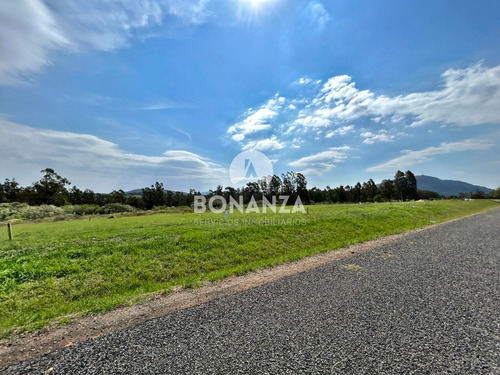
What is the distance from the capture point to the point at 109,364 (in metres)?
3.69

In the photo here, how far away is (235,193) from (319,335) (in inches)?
4517

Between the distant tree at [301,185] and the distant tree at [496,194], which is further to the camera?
the distant tree at [496,194]

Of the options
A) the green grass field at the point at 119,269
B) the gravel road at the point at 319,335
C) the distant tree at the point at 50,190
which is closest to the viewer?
the gravel road at the point at 319,335

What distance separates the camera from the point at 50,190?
321 ft

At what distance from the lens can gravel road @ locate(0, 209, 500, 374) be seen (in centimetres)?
353

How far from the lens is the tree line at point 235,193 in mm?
97562

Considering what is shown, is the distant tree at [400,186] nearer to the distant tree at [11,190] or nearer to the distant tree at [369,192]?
the distant tree at [369,192]

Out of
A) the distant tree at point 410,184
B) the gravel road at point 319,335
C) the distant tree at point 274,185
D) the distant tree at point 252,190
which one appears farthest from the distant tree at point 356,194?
the gravel road at point 319,335

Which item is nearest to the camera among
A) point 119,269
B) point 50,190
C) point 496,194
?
point 119,269

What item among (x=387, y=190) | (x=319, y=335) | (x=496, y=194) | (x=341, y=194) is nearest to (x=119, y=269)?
(x=319, y=335)

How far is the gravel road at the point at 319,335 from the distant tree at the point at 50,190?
119 metres

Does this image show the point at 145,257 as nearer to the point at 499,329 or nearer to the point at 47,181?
the point at 499,329

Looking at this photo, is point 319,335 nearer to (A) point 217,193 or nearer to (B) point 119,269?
(B) point 119,269

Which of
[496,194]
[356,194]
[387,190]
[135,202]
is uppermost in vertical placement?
[387,190]
